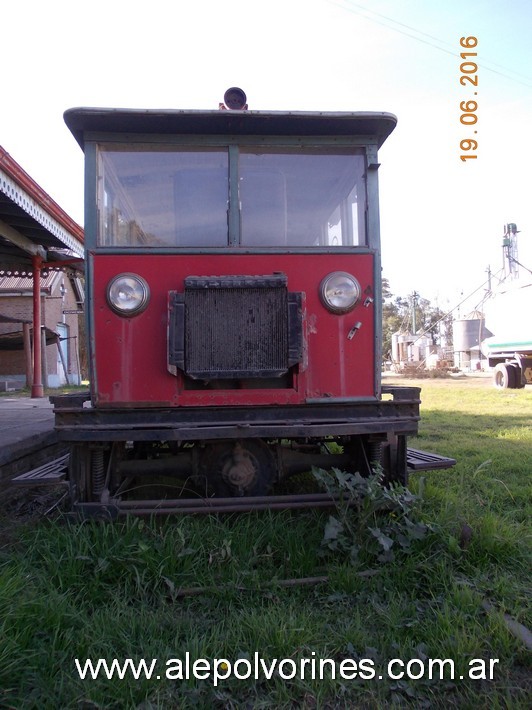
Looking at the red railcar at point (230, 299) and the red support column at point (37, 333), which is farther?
the red support column at point (37, 333)

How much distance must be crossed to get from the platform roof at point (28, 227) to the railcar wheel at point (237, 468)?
17.4 ft

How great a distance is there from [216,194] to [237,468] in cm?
185

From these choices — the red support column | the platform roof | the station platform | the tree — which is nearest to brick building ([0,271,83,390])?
the red support column

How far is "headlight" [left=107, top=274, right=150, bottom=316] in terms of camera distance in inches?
130

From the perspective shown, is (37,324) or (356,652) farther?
(37,324)

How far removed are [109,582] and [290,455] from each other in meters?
1.44

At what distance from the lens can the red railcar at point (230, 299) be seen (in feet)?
10.6

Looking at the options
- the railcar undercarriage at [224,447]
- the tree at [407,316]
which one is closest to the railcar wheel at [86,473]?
the railcar undercarriage at [224,447]

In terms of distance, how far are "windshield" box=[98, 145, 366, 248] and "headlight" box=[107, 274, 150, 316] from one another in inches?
13.3

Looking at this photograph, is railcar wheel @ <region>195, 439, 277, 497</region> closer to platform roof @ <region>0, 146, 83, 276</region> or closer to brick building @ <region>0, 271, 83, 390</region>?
platform roof @ <region>0, 146, 83, 276</region>

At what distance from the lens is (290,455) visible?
3664 millimetres

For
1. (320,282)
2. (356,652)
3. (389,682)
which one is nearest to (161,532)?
(356,652)

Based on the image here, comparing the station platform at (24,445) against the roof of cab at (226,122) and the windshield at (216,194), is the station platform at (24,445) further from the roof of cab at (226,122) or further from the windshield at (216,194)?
the roof of cab at (226,122)

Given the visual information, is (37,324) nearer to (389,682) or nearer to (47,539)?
(47,539)
